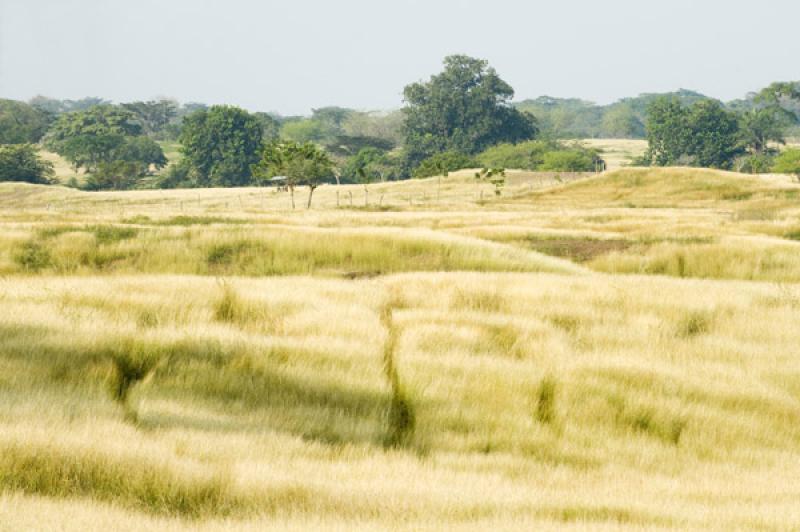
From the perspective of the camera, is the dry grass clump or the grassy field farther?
the grassy field

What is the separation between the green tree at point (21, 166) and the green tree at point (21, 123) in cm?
3792

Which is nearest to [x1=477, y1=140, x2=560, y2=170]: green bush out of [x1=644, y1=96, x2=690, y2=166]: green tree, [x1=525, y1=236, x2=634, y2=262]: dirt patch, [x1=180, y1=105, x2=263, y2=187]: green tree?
[x1=644, y1=96, x2=690, y2=166]: green tree

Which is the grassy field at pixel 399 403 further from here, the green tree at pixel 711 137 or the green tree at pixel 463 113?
the green tree at pixel 463 113

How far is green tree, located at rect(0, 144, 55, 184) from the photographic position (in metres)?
128

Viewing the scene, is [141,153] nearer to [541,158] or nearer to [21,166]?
[21,166]

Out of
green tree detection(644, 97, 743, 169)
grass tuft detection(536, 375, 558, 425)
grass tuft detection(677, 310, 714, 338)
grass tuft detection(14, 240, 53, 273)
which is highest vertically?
green tree detection(644, 97, 743, 169)

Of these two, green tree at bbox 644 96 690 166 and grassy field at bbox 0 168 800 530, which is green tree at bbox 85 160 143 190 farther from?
grassy field at bbox 0 168 800 530

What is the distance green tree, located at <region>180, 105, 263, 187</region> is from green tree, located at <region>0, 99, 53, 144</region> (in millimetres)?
40592

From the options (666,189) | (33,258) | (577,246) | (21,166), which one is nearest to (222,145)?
(21,166)

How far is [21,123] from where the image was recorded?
601 feet

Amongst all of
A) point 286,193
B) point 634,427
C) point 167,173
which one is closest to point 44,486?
→ point 634,427

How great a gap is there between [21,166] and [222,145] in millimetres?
29913

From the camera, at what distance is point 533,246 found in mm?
33719

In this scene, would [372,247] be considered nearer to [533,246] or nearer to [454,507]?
[533,246]
